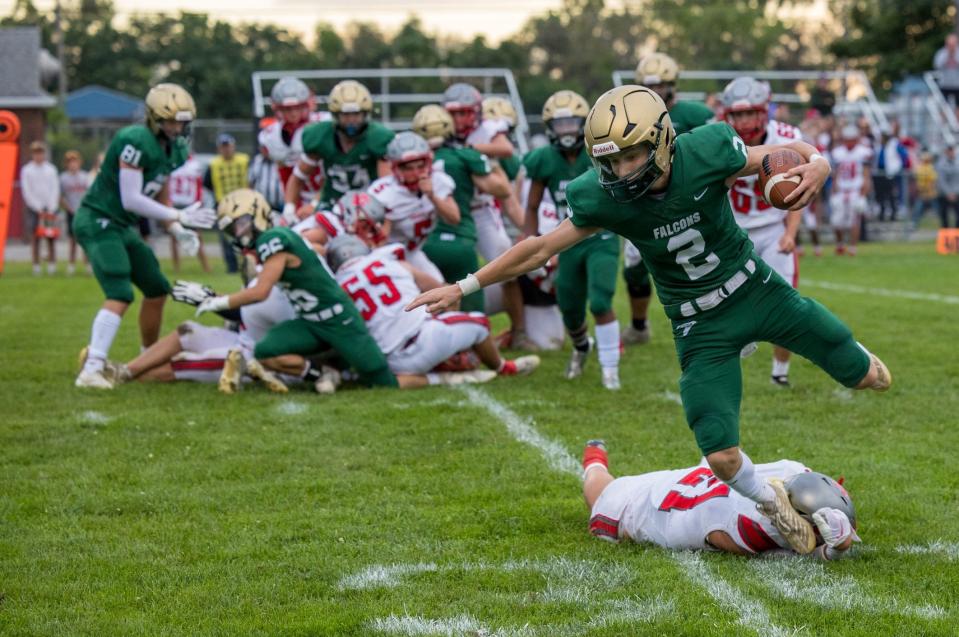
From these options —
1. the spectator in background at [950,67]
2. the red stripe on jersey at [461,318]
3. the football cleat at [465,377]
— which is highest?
the spectator in background at [950,67]

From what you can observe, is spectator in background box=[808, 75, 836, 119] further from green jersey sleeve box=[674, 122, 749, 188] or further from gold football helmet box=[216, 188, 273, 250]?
green jersey sleeve box=[674, 122, 749, 188]

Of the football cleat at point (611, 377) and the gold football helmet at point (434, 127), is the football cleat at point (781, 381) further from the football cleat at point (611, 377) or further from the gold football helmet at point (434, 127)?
the gold football helmet at point (434, 127)

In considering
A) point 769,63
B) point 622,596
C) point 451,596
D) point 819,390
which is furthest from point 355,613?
point 769,63

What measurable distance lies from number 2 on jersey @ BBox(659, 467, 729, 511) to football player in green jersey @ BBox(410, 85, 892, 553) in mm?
217

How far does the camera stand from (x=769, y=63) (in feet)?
184

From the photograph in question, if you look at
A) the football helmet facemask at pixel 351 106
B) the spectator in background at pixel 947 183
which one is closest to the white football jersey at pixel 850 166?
the spectator in background at pixel 947 183

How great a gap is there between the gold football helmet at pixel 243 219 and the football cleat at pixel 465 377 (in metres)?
1.39

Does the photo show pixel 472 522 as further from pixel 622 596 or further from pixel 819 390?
pixel 819 390

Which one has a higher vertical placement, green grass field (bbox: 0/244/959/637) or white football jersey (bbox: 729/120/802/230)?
white football jersey (bbox: 729/120/802/230)

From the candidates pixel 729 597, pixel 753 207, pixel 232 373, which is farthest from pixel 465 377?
pixel 729 597

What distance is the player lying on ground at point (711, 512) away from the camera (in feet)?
13.6

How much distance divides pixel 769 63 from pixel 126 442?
174 ft

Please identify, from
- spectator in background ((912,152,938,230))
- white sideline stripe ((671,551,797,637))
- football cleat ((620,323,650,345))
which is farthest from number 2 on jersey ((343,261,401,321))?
spectator in background ((912,152,938,230))

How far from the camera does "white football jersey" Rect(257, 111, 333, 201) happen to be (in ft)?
30.6
